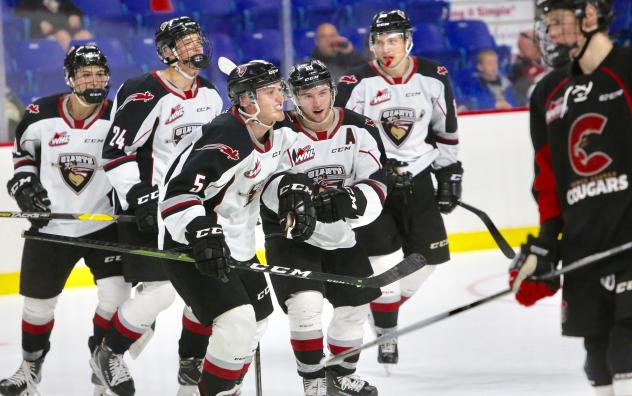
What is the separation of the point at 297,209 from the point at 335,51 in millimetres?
4190

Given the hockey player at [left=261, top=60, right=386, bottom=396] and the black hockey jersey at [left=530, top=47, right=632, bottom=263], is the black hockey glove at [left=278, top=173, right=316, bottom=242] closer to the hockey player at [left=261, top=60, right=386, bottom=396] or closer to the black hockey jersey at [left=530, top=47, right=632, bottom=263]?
the hockey player at [left=261, top=60, right=386, bottom=396]

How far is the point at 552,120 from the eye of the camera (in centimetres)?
270

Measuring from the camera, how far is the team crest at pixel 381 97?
4.75m

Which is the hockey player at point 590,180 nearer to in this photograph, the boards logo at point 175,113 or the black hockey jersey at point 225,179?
the black hockey jersey at point 225,179

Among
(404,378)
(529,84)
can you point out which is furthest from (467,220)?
(404,378)

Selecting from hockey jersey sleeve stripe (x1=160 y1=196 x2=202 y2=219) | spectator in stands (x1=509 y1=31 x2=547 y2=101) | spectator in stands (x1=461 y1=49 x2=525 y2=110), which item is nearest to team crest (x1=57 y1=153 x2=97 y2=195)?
hockey jersey sleeve stripe (x1=160 y1=196 x2=202 y2=219)

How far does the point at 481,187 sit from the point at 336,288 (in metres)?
3.42

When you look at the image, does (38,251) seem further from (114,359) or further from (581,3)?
(581,3)

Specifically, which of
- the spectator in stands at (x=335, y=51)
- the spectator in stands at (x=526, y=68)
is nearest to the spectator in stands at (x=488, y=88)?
the spectator in stands at (x=526, y=68)

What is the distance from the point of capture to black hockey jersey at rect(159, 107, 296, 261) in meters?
3.18

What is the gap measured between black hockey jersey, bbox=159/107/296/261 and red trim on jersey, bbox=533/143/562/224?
35.5 inches

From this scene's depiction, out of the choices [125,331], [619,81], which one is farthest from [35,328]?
[619,81]

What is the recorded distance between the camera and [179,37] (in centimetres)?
423

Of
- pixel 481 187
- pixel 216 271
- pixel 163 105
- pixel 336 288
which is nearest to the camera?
pixel 216 271
